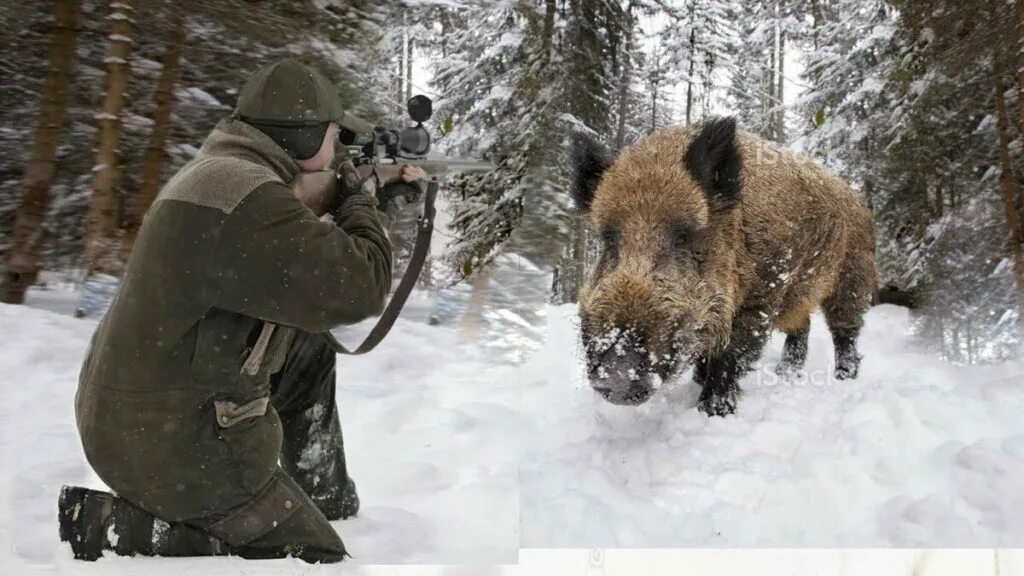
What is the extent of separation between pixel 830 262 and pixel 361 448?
1663 mm

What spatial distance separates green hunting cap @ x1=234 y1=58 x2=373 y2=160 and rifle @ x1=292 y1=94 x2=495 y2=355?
85 mm

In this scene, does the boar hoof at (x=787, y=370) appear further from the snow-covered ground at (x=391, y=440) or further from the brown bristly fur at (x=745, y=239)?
the snow-covered ground at (x=391, y=440)

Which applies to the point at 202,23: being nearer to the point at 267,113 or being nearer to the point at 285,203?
the point at 267,113

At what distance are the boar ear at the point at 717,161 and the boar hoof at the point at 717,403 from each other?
608mm

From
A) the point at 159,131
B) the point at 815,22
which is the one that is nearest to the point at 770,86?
the point at 815,22

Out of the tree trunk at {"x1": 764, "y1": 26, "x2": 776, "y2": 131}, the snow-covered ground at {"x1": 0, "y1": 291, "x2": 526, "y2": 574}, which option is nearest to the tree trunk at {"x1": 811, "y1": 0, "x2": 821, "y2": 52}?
the tree trunk at {"x1": 764, "y1": 26, "x2": 776, "y2": 131}

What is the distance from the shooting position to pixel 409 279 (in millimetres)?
2064

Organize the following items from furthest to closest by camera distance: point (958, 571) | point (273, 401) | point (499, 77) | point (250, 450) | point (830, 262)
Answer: point (830, 262)
point (499, 77)
point (958, 571)
point (273, 401)
point (250, 450)

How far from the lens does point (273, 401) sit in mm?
1925

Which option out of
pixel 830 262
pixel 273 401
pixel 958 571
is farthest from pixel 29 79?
pixel 958 571

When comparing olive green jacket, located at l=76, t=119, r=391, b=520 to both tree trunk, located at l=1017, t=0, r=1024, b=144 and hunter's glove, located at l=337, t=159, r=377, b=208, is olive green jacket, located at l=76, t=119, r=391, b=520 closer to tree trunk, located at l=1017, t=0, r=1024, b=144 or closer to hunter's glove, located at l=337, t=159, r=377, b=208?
hunter's glove, located at l=337, t=159, r=377, b=208

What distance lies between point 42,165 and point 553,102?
1554 mm

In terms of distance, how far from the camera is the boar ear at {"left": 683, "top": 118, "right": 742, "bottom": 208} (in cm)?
218

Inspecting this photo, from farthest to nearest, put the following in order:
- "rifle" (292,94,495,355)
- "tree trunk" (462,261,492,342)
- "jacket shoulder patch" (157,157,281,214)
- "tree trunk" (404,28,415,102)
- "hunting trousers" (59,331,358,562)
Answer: "tree trunk" (462,261,492,342) → "tree trunk" (404,28,415,102) → "rifle" (292,94,495,355) → "hunting trousers" (59,331,358,562) → "jacket shoulder patch" (157,157,281,214)
